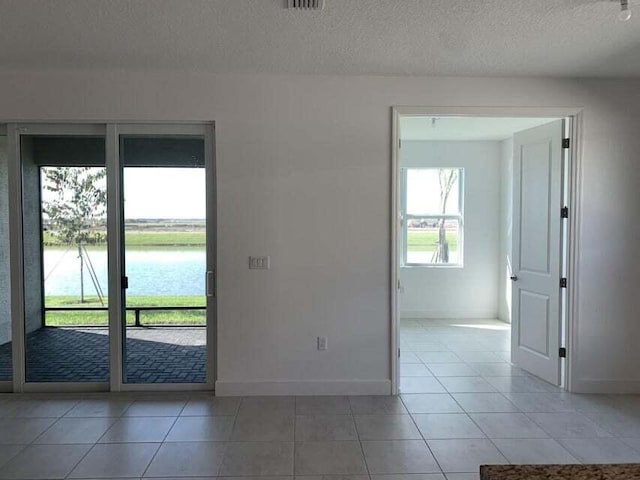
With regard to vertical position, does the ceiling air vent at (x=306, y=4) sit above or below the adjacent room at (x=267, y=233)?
above

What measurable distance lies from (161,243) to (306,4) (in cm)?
236

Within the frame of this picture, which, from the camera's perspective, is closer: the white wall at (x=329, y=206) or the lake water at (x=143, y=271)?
the white wall at (x=329, y=206)

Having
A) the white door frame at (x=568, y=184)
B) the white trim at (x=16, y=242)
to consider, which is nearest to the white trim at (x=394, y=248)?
the white door frame at (x=568, y=184)

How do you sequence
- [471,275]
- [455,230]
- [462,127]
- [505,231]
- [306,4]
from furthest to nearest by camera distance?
[455,230] < [471,275] < [505,231] < [462,127] < [306,4]

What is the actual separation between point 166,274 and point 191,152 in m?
1.12

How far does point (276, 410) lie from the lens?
3.41 metres

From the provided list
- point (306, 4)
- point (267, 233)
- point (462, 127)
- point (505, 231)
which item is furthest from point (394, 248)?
point (505, 231)

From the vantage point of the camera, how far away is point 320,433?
301 centimetres

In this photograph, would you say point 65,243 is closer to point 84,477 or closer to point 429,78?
point 84,477

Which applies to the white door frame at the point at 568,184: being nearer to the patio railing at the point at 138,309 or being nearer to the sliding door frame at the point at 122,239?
the sliding door frame at the point at 122,239

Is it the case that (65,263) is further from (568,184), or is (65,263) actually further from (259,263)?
(568,184)

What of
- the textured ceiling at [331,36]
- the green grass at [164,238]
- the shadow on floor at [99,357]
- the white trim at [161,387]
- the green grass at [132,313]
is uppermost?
the textured ceiling at [331,36]

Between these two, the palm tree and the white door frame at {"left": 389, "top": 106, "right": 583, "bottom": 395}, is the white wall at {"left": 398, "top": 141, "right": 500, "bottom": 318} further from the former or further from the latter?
the white door frame at {"left": 389, "top": 106, "right": 583, "bottom": 395}

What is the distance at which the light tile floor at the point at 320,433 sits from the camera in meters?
2.59
